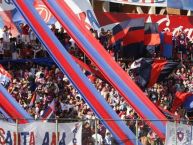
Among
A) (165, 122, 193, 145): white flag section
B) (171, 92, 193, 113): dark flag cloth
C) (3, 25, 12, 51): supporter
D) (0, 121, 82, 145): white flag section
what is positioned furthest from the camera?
(3, 25, 12, 51): supporter

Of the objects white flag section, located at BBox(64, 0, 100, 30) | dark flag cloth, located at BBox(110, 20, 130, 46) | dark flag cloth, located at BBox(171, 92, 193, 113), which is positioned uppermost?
white flag section, located at BBox(64, 0, 100, 30)

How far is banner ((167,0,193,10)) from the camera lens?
1465 inches

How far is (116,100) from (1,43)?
18.4 feet

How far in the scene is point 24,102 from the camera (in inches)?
1029

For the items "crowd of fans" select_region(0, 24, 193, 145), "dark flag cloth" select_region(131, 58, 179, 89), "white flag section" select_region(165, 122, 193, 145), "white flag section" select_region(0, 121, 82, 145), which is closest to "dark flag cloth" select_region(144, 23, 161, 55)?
"crowd of fans" select_region(0, 24, 193, 145)

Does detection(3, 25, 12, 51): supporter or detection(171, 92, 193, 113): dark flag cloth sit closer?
detection(171, 92, 193, 113): dark flag cloth

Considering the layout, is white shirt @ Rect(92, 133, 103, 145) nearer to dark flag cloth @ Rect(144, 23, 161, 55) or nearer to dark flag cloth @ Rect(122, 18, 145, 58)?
dark flag cloth @ Rect(122, 18, 145, 58)

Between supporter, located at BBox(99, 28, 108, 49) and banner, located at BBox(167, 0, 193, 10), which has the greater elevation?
banner, located at BBox(167, 0, 193, 10)

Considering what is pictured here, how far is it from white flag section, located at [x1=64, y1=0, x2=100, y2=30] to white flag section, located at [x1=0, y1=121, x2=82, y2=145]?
13.8 m

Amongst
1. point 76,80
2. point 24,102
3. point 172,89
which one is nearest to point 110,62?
point 76,80

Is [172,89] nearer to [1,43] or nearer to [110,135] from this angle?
[1,43]

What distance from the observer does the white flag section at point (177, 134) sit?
67.2ft

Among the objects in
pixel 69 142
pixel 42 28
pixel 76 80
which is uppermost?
pixel 42 28

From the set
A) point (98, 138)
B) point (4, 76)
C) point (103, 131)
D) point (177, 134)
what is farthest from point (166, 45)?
point (98, 138)
